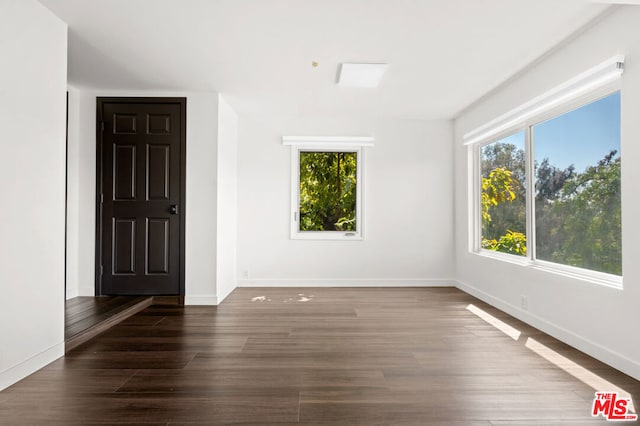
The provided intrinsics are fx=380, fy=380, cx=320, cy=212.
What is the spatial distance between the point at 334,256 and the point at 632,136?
3.85 meters

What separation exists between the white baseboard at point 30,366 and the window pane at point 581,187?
411cm

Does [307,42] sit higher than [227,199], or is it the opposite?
[307,42]

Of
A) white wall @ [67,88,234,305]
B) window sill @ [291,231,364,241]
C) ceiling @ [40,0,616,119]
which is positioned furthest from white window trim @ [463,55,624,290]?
white wall @ [67,88,234,305]

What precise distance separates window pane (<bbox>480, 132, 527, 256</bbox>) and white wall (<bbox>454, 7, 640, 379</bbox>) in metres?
0.34

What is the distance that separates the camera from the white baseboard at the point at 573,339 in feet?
8.25

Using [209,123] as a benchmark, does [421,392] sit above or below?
below

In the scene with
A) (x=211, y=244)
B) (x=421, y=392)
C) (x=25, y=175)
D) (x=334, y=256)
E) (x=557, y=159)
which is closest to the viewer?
(x=421, y=392)

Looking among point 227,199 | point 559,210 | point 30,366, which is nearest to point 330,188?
point 227,199

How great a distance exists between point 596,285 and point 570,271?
0.43 metres

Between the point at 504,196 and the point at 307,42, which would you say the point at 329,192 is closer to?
the point at 504,196

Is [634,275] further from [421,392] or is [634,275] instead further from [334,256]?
[334,256]

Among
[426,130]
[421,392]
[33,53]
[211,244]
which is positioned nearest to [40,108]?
[33,53]

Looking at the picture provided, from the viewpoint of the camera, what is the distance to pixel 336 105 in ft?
16.5

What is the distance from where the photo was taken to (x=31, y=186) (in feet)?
8.18
